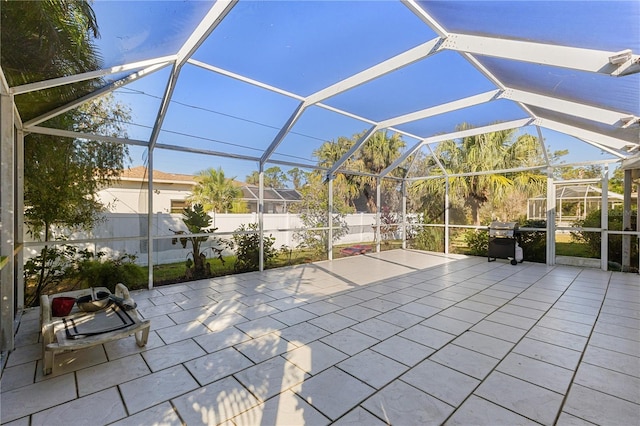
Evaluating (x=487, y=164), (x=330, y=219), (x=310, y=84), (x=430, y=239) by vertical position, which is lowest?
(x=430, y=239)

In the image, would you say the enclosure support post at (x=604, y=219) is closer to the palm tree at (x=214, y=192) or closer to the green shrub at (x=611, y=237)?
the green shrub at (x=611, y=237)

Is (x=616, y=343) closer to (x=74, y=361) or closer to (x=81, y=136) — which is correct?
(x=74, y=361)

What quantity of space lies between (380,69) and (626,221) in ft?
22.7

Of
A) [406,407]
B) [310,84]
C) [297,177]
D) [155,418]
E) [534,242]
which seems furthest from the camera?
[534,242]

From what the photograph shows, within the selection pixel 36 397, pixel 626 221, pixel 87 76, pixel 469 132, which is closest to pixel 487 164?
pixel 469 132

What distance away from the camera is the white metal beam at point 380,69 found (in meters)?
3.52

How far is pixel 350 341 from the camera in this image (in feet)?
9.68

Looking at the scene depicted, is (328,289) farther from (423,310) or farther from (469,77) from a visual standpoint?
(469,77)

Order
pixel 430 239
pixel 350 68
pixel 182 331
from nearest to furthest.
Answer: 1. pixel 182 331
2. pixel 350 68
3. pixel 430 239

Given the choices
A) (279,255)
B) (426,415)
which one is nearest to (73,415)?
(426,415)

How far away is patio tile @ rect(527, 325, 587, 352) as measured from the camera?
290cm

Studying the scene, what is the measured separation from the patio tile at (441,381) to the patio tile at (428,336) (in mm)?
410

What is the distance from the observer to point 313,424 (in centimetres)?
180

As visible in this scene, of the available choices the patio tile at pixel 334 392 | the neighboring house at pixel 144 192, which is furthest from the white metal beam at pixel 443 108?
the patio tile at pixel 334 392
